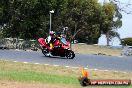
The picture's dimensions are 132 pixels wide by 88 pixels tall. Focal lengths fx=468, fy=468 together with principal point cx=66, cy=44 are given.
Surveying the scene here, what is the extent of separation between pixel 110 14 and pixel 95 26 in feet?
26.1

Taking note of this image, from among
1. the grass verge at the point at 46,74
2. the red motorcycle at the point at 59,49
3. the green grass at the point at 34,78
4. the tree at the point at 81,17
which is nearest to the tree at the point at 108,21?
the tree at the point at 81,17

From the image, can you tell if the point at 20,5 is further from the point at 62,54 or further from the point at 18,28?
the point at 62,54

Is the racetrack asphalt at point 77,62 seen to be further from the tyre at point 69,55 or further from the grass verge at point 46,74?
the grass verge at point 46,74

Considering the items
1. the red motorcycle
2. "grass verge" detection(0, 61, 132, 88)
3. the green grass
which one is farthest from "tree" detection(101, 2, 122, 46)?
the green grass

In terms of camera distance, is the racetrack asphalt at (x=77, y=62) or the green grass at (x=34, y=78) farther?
the racetrack asphalt at (x=77, y=62)

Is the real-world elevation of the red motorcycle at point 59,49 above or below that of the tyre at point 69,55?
above

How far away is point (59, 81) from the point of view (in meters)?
15.1

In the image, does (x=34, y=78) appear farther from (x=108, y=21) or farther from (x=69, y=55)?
(x=108, y=21)

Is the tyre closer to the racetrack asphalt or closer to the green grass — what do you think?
the racetrack asphalt

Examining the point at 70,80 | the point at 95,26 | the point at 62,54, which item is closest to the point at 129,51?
the point at 62,54

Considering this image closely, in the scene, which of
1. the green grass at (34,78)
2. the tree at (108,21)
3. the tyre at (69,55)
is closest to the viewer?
the green grass at (34,78)

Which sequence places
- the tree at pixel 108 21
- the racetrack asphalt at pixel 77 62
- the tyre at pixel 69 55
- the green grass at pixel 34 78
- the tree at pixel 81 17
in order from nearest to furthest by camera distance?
the green grass at pixel 34 78 → the racetrack asphalt at pixel 77 62 → the tyre at pixel 69 55 → the tree at pixel 81 17 → the tree at pixel 108 21

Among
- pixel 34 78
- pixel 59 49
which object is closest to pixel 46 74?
pixel 34 78

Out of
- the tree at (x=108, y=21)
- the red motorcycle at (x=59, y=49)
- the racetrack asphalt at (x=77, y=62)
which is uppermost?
the tree at (x=108, y=21)
